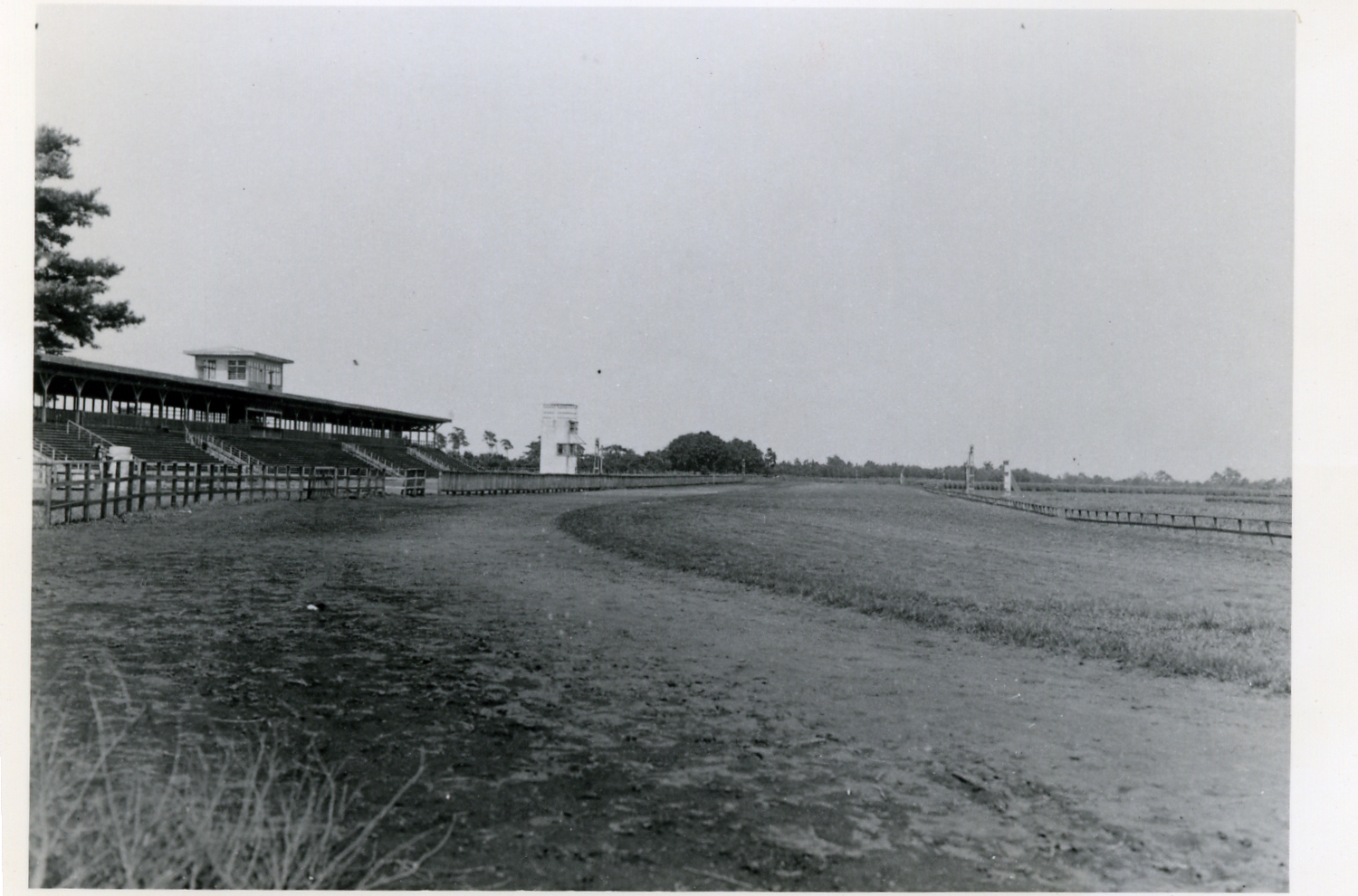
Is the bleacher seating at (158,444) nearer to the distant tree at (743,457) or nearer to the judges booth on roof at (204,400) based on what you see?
the judges booth on roof at (204,400)

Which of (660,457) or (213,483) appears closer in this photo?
(213,483)

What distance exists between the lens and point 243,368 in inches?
1094

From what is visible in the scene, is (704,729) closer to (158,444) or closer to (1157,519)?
(158,444)

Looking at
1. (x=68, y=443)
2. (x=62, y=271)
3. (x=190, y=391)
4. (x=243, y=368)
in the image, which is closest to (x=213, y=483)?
(x=68, y=443)

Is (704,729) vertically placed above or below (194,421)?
below

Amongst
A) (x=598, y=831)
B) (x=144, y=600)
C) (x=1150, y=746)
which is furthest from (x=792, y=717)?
(x=144, y=600)

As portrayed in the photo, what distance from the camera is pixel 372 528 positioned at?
16.9 meters

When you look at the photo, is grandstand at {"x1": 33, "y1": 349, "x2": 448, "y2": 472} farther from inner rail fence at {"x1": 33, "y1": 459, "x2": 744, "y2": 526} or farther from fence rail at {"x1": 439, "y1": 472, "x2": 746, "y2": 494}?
fence rail at {"x1": 439, "y1": 472, "x2": 746, "y2": 494}

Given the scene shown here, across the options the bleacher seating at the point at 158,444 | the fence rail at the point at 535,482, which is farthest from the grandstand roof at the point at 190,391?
the fence rail at the point at 535,482

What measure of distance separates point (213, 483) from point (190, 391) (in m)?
5.35

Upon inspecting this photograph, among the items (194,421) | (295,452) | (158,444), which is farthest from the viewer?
(295,452)

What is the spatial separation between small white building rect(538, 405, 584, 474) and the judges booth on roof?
11.8 m

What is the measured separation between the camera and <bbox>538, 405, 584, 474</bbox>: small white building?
1812 inches

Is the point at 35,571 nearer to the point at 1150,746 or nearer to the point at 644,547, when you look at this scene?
the point at 644,547
